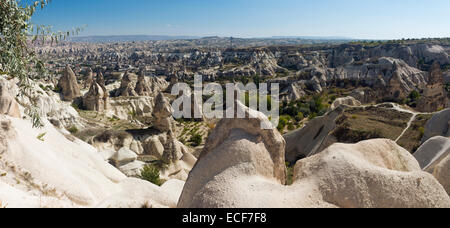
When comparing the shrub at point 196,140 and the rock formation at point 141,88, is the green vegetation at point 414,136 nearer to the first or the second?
the shrub at point 196,140

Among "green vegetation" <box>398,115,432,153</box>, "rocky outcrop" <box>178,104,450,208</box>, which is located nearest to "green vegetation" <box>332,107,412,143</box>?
"green vegetation" <box>398,115,432,153</box>

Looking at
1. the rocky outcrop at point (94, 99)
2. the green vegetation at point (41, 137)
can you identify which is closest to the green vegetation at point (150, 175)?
the green vegetation at point (41, 137)

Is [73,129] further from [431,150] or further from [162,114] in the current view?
[431,150]

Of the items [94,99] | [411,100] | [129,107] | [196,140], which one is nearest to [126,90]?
[129,107]
